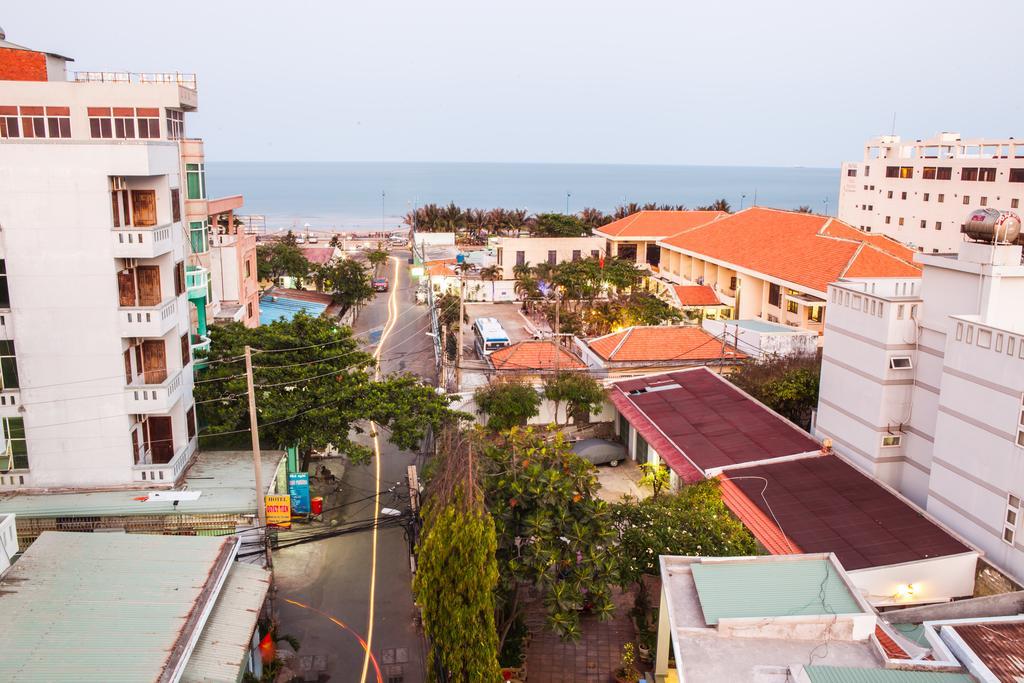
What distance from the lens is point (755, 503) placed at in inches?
766

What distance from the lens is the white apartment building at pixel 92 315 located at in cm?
1920

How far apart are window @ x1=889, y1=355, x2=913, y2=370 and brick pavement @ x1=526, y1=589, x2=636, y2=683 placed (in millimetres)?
8856

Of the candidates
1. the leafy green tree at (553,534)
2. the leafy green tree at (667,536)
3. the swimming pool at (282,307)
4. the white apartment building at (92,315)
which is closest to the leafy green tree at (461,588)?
the leafy green tree at (553,534)

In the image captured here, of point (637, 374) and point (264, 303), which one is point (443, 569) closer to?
point (637, 374)

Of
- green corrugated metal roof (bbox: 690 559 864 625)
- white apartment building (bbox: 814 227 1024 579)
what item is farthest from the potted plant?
white apartment building (bbox: 814 227 1024 579)

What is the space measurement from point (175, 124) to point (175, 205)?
811 cm

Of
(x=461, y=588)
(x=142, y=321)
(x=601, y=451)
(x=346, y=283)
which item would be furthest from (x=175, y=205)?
(x=346, y=283)

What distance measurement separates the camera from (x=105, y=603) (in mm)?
14062

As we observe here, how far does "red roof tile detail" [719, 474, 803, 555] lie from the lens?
56.9 feet

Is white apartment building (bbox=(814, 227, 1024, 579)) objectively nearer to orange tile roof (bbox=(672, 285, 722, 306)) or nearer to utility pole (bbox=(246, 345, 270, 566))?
utility pole (bbox=(246, 345, 270, 566))

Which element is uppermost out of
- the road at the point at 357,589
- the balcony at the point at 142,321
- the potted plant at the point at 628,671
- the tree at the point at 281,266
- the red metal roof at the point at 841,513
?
the balcony at the point at 142,321

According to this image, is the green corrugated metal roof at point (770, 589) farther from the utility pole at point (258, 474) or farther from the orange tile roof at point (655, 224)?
the orange tile roof at point (655, 224)

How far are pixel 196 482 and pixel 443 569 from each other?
1055 centimetres

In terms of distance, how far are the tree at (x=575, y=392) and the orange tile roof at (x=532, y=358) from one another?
9.11ft
